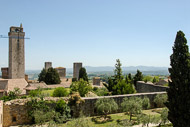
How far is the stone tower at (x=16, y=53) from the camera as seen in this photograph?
117ft

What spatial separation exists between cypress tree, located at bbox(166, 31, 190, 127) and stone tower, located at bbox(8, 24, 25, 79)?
3600 cm

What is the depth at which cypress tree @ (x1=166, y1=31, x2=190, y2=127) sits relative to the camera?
362 inches

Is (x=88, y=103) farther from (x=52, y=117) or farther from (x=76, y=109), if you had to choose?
(x=52, y=117)

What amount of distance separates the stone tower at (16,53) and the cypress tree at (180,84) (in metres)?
36.0

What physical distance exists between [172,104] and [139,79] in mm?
20774

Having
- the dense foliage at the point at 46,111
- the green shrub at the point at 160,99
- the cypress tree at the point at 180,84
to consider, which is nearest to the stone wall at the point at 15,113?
the dense foliage at the point at 46,111

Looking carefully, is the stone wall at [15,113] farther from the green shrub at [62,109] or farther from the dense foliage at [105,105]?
the dense foliage at [105,105]

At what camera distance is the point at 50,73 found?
36.8m

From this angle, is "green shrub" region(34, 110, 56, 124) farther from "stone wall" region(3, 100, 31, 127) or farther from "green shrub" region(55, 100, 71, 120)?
"stone wall" region(3, 100, 31, 127)

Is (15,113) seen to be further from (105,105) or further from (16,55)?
(16,55)

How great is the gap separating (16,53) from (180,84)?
122 feet

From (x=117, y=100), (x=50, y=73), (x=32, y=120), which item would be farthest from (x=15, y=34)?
(x=117, y=100)

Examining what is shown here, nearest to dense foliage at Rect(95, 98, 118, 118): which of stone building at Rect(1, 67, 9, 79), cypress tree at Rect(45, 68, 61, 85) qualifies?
cypress tree at Rect(45, 68, 61, 85)

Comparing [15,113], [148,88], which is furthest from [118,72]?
[15,113]
